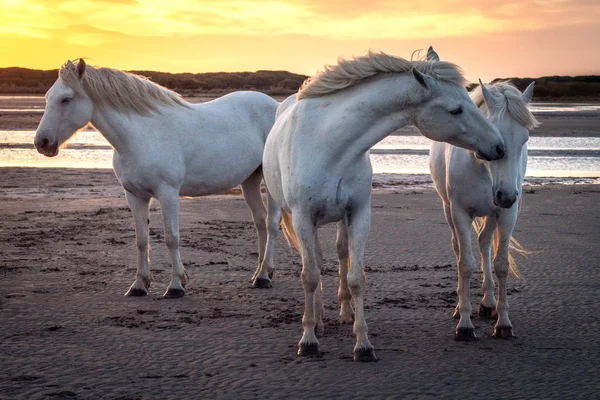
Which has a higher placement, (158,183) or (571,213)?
(158,183)

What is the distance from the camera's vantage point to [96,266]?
27.5 feet

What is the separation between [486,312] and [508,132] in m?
1.70

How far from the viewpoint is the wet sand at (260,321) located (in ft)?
15.5

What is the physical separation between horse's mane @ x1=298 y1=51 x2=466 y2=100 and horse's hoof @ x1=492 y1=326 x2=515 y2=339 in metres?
1.89

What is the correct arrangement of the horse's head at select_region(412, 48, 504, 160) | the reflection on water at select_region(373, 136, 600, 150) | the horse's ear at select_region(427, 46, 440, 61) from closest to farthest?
the horse's head at select_region(412, 48, 504, 160)
the horse's ear at select_region(427, 46, 440, 61)
the reflection on water at select_region(373, 136, 600, 150)

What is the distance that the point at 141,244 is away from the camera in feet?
24.2

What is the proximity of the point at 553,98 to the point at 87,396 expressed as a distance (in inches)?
2586

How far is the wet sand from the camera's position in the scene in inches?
187

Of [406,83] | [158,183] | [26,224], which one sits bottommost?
[26,224]

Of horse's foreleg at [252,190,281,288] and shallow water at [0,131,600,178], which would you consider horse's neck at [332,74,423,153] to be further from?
shallow water at [0,131,600,178]

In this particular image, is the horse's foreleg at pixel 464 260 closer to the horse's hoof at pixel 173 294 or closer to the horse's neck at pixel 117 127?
the horse's hoof at pixel 173 294

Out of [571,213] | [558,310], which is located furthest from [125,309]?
[571,213]

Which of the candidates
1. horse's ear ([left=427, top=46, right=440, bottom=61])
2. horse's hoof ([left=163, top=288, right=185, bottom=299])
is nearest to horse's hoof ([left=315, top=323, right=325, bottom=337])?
horse's hoof ([left=163, top=288, right=185, bottom=299])

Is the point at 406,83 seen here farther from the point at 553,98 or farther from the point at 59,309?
the point at 553,98
